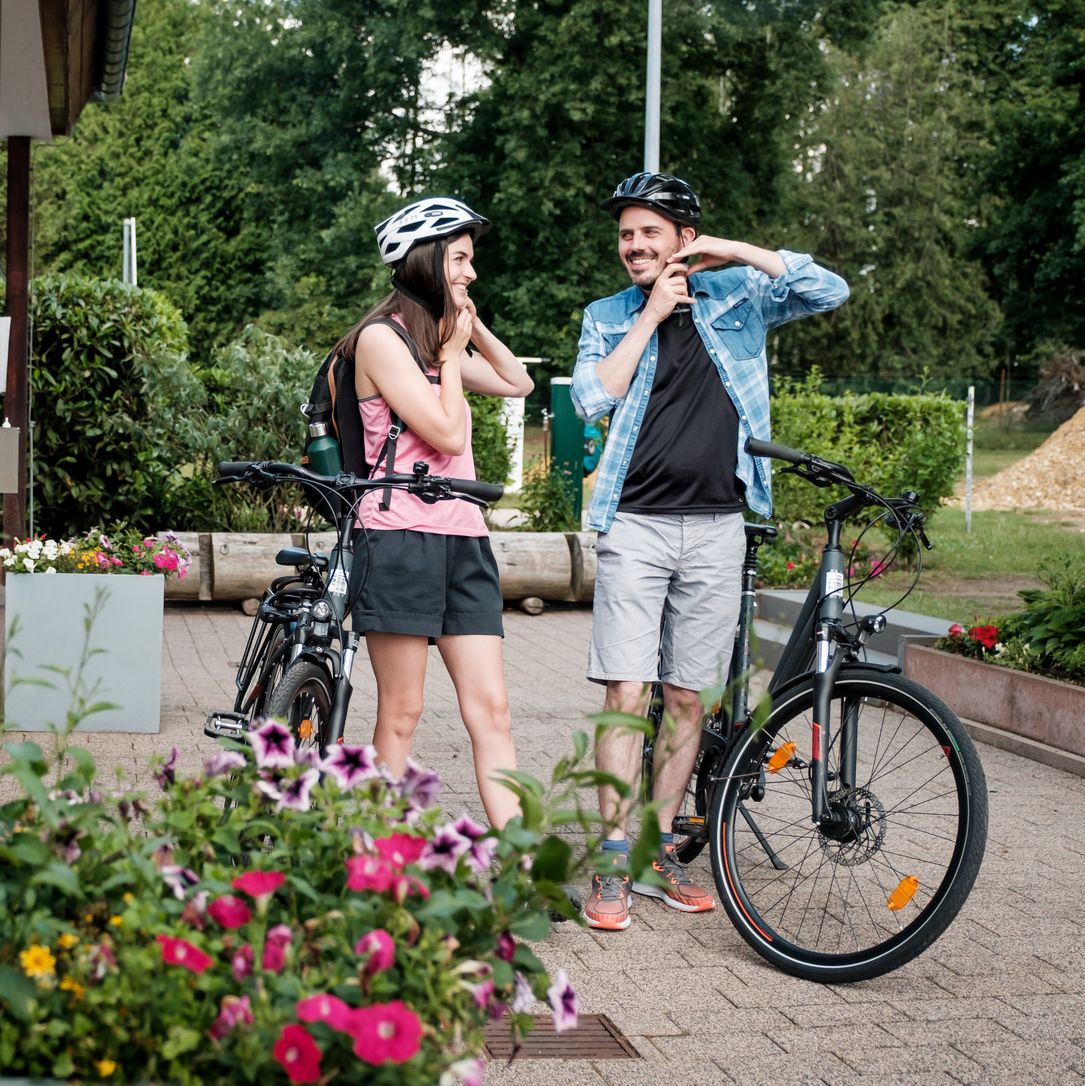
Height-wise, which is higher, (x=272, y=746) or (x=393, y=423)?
(x=393, y=423)

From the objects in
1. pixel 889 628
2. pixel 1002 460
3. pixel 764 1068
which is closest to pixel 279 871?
pixel 764 1068

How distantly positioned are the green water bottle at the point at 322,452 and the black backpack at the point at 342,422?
22 mm

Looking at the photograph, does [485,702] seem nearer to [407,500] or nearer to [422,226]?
[407,500]

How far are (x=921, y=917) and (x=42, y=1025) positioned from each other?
2507 mm

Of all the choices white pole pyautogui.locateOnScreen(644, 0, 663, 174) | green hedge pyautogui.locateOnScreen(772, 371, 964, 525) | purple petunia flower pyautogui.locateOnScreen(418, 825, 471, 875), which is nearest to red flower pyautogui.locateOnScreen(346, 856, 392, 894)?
purple petunia flower pyautogui.locateOnScreen(418, 825, 471, 875)

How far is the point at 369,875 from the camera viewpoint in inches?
77.0

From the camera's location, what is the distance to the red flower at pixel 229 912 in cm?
192

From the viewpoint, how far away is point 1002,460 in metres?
35.8

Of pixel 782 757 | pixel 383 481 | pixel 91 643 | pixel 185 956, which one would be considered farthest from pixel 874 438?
pixel 185 956

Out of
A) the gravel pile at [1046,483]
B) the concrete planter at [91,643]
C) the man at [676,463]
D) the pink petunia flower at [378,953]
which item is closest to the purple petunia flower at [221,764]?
the pink petunia flower at [378,953]

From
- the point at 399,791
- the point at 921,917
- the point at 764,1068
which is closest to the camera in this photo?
the point at 399,791

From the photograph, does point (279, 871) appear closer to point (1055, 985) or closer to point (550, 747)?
point (1055, 985)

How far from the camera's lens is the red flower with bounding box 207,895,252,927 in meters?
1.92

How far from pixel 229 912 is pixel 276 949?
0.31 feet
